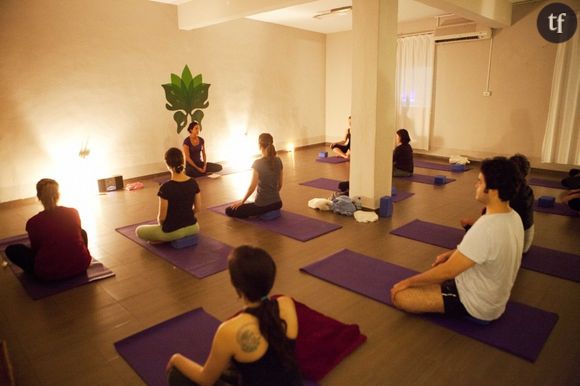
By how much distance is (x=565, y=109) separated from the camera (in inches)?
238

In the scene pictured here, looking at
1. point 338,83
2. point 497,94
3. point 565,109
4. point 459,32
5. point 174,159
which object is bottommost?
point 174,159

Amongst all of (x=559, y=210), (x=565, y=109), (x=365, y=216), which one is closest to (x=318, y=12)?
(x=565, y=109)

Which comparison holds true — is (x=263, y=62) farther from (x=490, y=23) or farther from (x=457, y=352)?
(x=457, y=352)

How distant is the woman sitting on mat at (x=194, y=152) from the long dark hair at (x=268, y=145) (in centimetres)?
225

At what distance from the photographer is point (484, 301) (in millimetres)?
2139

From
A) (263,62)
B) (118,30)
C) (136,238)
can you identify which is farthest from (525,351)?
(263,62)

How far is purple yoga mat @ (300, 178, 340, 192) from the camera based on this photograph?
545cm

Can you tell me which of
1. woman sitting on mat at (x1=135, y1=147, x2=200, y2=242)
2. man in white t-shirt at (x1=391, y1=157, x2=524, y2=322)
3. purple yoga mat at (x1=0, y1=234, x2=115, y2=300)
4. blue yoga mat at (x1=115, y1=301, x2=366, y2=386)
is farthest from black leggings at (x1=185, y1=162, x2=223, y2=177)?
man in white t-shirt at (x1=391, y1=157, x2=524, y2=322)

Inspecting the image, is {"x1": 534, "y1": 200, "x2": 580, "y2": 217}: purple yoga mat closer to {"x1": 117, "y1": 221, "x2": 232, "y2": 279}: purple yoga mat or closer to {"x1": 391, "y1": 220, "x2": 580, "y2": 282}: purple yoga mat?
{"x1": 391, "y1": 220, "x2": 580, "y2": 282}: purple yoga mat

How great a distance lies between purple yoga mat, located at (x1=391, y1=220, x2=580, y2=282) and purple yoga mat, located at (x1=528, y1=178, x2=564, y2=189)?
265cm

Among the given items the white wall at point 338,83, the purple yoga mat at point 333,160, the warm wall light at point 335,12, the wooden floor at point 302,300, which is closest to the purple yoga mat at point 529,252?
the wooden floor at point 302,300

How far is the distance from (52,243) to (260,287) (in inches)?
84.4

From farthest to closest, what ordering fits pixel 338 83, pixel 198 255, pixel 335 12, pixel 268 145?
pixel 338 83, pixel 335 12, pixel 268 145, pixel 198 255

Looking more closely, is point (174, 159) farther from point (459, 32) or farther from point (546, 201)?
point (459, 32)
